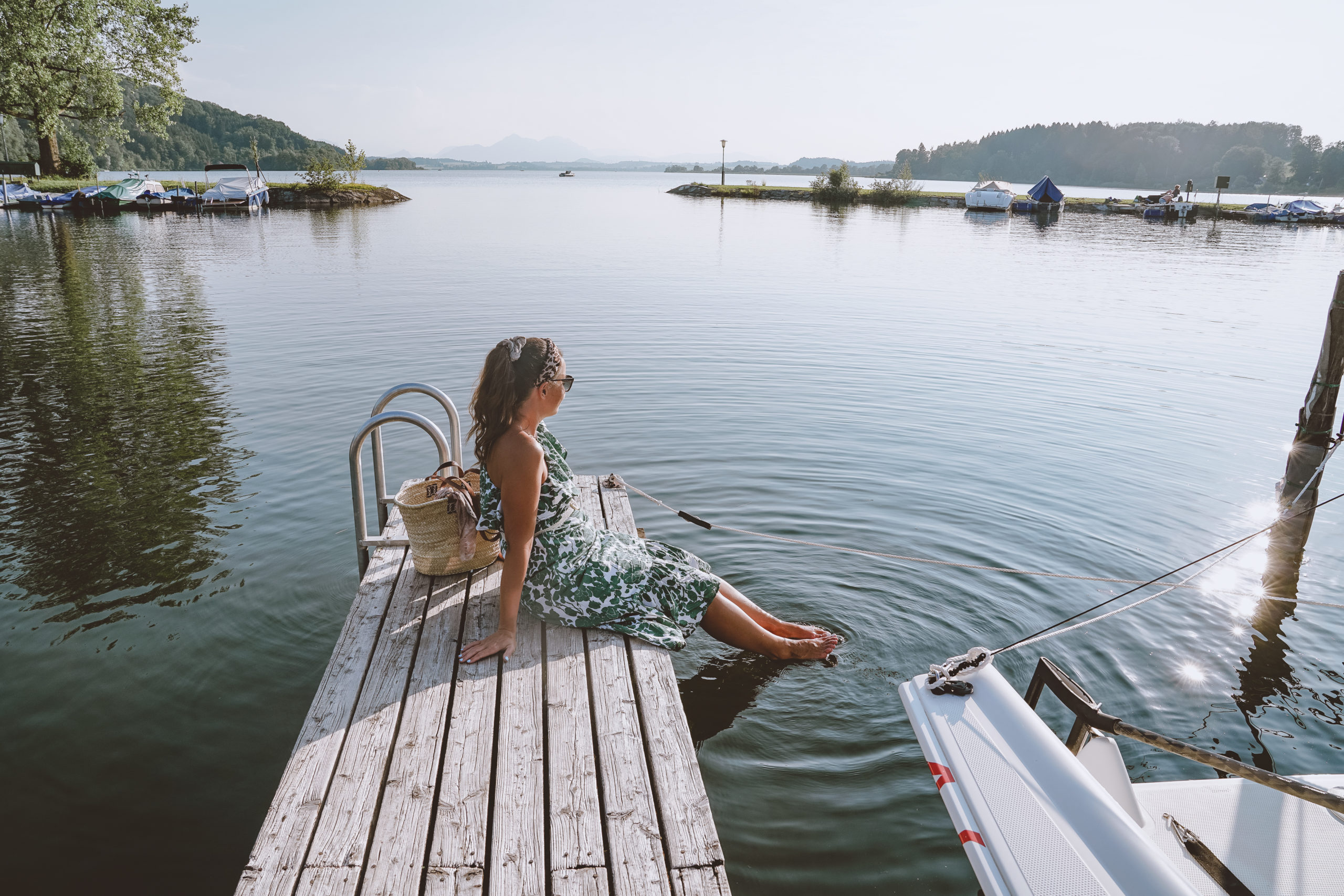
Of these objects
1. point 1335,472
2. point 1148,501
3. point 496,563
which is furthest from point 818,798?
point 1335,472

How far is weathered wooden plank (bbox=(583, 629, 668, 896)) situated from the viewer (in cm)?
245

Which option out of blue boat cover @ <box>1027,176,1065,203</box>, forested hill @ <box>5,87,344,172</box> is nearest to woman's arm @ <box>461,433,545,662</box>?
blue boat cover @ <box>1027,176,1065,203</box>

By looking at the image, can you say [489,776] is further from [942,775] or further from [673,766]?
[942,775]

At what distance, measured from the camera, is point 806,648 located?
15.8 ft

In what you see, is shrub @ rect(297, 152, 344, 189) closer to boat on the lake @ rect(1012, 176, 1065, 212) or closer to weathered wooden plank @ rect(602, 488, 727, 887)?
boat on the lake @ rect(1012, 176, 1065, 212)

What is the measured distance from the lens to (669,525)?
7.01 meters

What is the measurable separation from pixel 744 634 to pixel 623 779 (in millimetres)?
1695

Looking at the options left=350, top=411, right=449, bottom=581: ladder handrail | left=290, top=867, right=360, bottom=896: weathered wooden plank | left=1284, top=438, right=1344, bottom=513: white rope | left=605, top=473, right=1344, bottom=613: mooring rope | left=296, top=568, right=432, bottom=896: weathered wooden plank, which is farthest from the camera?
left=1284, top=438, right=1344, bottom=513: white rope

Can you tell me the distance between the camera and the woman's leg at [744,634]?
14.3 feet

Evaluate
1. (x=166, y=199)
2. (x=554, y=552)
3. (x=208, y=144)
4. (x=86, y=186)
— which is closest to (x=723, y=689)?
(x=554, y=552)

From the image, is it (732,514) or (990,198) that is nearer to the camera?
(732,514)

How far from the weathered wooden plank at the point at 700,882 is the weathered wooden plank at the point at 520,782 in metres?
0.40

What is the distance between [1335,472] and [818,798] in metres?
8.25

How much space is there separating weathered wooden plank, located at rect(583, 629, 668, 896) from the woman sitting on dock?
0.78 ft
